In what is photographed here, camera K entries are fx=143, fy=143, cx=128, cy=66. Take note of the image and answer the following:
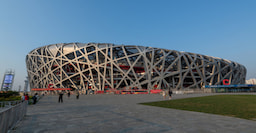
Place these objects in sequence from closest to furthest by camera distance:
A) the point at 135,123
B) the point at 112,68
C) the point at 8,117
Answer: the point at 8,117
the point at 135,123
the point at 112,68

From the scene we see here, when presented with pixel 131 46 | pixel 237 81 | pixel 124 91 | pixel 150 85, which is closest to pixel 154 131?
pixel 124 91

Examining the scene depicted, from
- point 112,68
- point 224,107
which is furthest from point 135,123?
point 112,68

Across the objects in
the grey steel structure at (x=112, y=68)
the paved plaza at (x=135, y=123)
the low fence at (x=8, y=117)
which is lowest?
the paved plaza at (x=135, y=123)

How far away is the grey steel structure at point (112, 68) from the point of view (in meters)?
44.1

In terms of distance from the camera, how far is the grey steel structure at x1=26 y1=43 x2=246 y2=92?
4412 cm

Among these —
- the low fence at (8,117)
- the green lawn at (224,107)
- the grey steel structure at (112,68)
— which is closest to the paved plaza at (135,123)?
the low fence at (8,117)

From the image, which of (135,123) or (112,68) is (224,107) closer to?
(135,123)

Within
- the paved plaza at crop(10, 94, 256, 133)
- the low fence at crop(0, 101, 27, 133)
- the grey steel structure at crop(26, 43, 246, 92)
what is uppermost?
the grey steel structure at crop(26, 43, 246, 92)

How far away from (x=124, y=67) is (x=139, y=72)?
6303 mm

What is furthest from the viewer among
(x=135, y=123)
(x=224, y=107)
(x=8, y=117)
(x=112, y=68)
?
(x=112, y=68)

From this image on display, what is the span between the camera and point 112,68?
43.4m

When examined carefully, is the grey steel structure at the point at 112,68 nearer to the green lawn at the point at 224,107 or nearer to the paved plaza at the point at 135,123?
the green lawn at the point at 224,107

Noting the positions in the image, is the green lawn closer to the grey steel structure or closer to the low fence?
the low fence

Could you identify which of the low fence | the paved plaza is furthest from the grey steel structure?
the low fence
